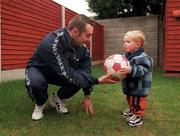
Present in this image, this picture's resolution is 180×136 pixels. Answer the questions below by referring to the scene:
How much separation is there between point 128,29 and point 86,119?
13.9 metres

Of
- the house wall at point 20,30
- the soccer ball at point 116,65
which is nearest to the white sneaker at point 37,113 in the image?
the soccer ball at point 116,65

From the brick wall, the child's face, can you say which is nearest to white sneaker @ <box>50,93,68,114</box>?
the child's face

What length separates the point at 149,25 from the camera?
17109mm

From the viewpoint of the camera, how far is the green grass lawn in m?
3.70

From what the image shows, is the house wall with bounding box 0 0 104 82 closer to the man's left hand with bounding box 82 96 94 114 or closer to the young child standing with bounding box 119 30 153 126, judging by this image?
the man's left hand with bounding box 82 96 94 114

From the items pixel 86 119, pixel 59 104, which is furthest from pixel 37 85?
pixel 86 119

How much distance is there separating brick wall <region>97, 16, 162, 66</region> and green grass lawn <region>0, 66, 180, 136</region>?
11.6 m

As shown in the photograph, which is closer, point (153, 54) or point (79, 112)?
point (79, 112)

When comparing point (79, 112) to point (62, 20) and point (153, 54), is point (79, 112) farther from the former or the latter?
point (153, 54)

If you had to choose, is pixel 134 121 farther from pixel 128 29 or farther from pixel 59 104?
pixel 128 29

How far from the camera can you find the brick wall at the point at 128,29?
17.0 m

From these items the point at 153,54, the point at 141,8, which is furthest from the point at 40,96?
the point at 141,8

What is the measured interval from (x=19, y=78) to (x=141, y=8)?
1513 centimetres

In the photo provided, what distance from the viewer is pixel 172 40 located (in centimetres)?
1047
